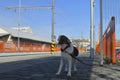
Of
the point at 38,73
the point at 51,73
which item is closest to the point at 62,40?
the point at 51,73

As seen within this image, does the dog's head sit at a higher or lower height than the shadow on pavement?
higher

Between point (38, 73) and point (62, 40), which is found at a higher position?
point (62, 40)

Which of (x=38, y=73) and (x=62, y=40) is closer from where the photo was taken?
(x=62, y=40)

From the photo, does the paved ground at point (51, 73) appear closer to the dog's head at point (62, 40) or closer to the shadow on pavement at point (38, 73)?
the shadow on pavement at point (38, 73)

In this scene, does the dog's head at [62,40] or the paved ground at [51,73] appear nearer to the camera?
the paved ground at [51,73]

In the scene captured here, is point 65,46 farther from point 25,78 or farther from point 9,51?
point 9,51

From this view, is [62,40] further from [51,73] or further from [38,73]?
[38,73]

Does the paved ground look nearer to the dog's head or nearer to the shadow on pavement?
the shadow on pavement

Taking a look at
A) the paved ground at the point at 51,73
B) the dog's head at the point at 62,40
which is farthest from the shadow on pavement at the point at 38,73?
the dog's head at the point at 62,40

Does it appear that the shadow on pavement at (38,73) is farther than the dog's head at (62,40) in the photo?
No

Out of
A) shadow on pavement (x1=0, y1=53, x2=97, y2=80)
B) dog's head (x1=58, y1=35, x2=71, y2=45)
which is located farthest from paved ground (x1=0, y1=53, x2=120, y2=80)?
dog's head (x1=58, y1=35, x2=71, y2=45)

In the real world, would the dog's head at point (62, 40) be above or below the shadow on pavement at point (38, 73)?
above

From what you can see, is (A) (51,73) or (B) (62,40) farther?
(A) (51,73)

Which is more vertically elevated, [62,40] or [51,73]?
[62,40]
